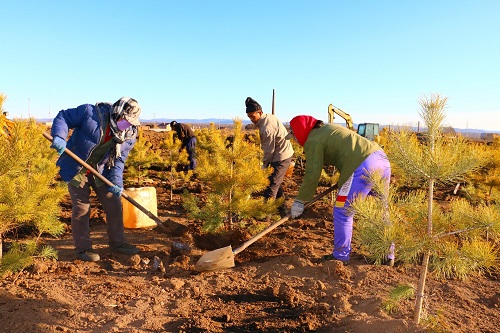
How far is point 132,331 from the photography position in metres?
2.59

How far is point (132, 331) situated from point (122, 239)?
192cm

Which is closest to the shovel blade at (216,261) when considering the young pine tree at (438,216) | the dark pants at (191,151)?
the young pine tree at (438,216)

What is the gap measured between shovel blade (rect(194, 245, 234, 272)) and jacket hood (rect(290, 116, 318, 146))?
4.58ft

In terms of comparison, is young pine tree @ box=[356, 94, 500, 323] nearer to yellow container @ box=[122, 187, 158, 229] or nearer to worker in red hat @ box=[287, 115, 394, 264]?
worker in red hat @ box=[287, 115, 394, 264]

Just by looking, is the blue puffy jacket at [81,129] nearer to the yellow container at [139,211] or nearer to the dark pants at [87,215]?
the dark pants at [87,215]

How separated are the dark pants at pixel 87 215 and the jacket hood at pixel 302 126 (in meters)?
2.19

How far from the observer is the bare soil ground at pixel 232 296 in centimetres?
271

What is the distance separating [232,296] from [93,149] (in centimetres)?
213

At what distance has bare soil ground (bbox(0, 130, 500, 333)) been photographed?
2.71 metres

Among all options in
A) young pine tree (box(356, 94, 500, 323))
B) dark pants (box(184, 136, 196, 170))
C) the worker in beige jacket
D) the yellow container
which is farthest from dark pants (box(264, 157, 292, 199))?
dark pants (box(184, 136, 196, 170))

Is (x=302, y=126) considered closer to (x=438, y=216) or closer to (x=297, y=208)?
(x=297, y=208)

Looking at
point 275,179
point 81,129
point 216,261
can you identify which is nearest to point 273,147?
point 275,179

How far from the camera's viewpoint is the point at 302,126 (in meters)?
3.85

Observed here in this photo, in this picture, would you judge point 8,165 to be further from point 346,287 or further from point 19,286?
point 346,287
